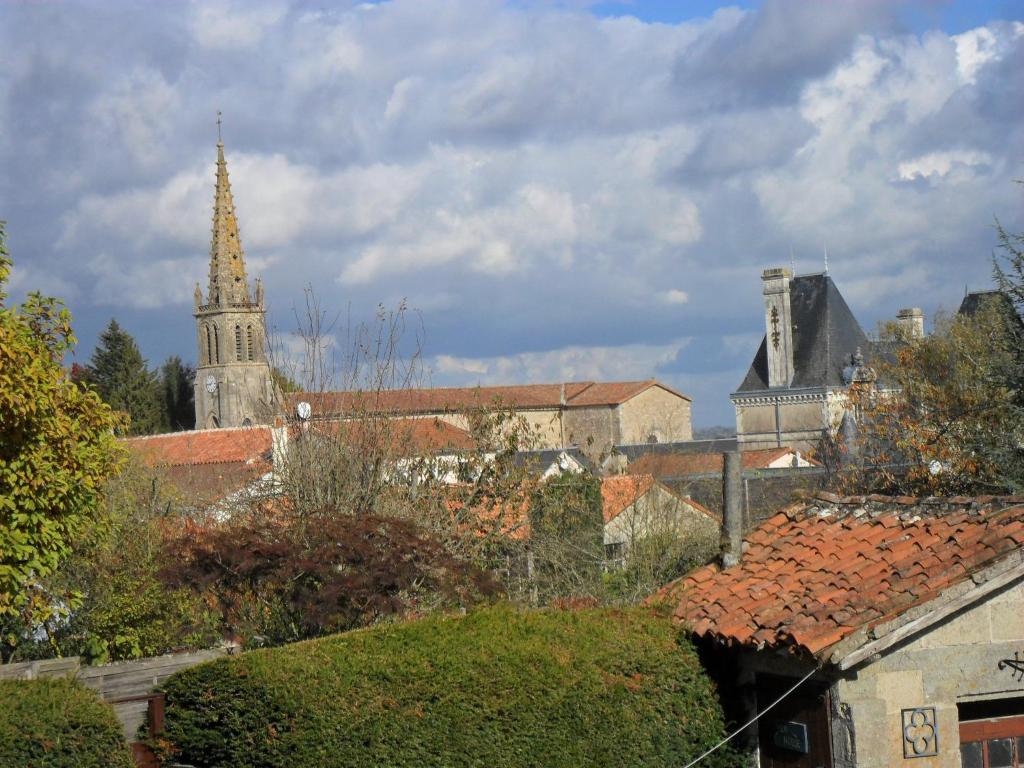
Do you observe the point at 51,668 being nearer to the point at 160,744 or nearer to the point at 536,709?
the point at 160,744

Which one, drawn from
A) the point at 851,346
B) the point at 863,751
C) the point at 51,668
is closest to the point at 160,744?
the point at 51,668

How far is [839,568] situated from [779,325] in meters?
72.8

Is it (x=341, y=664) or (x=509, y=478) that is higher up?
(x=509, y=478)

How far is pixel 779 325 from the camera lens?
3206 inches

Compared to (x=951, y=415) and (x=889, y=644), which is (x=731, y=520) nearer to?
(x=889, y=644)

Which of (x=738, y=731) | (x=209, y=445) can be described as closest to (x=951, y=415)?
(x=738, y=731)

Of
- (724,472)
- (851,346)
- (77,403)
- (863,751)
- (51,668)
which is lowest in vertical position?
(863,751)

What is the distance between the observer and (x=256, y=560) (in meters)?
12.8

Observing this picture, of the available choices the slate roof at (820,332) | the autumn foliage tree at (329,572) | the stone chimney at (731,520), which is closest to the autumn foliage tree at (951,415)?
the stone chimney at (731,520)

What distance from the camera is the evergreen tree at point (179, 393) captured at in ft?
306

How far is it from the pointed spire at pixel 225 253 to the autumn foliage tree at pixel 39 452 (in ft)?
289

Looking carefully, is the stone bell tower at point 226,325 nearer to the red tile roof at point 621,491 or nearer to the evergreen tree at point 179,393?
the evergreen tree at point 179,393

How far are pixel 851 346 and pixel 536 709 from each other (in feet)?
242

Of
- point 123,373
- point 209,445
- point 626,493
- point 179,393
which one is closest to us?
point 626,493
